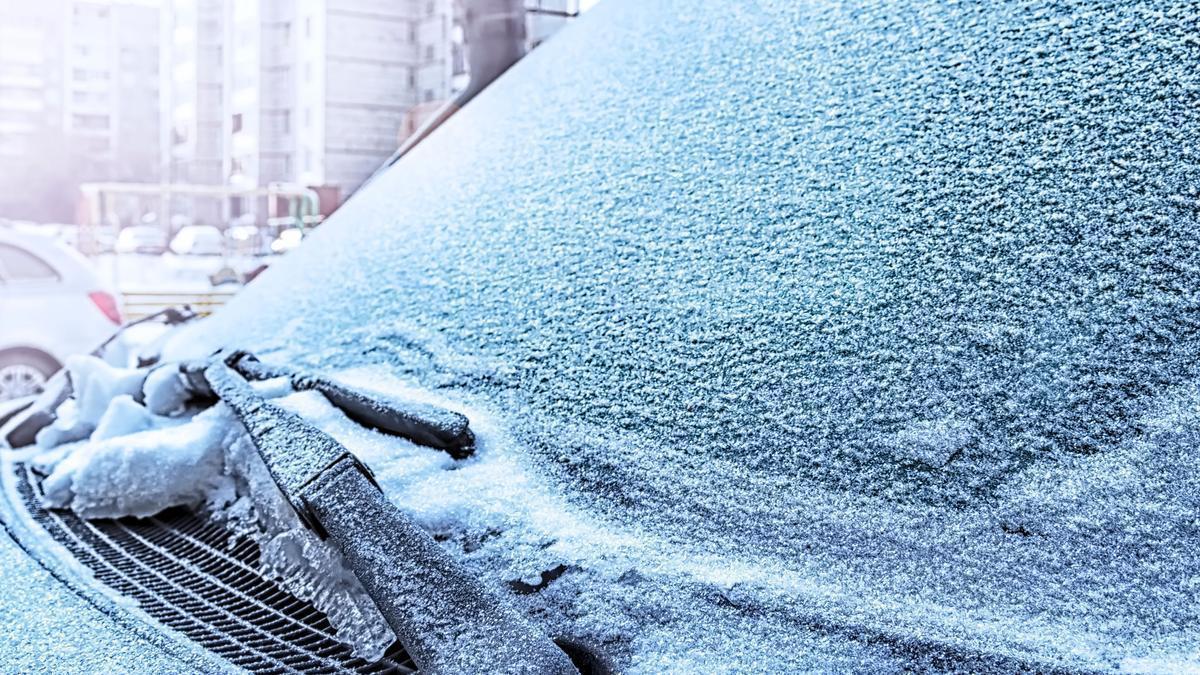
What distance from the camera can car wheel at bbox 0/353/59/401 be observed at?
16.7 ft

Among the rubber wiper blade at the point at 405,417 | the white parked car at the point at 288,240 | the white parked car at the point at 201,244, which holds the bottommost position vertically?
the rubber wiper blade at the point at 405,417

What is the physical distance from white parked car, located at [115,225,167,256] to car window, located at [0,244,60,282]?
1417cm

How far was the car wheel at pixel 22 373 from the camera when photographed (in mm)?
5098

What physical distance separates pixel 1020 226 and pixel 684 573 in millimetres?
369

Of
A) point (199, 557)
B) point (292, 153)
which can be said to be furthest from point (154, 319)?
point (292, 153)

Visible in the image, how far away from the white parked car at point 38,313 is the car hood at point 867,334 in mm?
4556

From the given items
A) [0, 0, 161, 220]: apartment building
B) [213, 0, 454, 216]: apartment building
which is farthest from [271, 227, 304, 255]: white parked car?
[0, 0, 161, 220]: apartment building

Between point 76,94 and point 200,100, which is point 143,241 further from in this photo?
point 76,94

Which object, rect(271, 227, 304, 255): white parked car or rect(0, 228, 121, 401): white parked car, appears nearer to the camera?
rect(0, 228, 121, 401): white parked car

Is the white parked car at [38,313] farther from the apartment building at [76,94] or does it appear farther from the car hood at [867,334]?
the apartment building at [76,94]

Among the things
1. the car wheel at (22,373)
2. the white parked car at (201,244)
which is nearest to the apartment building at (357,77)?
the white parked car at (201,244)

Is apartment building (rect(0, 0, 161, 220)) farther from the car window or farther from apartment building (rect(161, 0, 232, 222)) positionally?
the car window

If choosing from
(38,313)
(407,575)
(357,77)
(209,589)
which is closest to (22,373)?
(38,313)

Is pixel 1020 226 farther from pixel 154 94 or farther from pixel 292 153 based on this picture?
pixel 154 94
